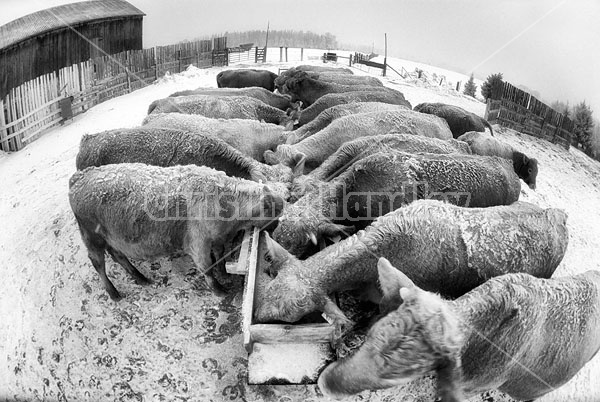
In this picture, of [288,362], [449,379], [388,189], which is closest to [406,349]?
[449,379]

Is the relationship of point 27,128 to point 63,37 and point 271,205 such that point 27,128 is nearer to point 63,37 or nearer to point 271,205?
point 63,37

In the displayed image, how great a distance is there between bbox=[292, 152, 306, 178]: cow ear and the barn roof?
12.5m

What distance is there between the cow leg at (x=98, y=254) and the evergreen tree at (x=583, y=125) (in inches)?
779

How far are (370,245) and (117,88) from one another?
1767 cm

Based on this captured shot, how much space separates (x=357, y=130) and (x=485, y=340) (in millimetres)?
5498

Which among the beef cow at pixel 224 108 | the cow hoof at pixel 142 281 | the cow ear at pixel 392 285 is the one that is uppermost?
the cow ear at pixel 392 285

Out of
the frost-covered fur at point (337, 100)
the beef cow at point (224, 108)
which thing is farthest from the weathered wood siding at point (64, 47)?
the frost-covered fur at point (337, 100)

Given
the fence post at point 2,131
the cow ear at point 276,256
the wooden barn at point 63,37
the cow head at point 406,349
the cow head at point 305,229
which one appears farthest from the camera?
the wooden barn at point 63,37

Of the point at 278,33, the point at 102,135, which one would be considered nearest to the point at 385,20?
the point at 278,33

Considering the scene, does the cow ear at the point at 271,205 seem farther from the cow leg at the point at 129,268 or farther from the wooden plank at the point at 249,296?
the cow leg at the point at 129,268

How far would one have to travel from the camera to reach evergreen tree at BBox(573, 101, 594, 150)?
19.3 meters

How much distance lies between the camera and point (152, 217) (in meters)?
5.70

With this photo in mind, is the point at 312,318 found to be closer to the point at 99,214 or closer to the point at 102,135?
the point at 99,214

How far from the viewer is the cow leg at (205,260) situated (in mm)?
5754
